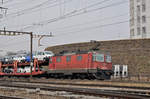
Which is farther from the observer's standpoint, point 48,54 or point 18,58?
point 18,58

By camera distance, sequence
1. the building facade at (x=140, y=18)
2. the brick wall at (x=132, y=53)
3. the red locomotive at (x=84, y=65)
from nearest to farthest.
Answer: the red locomotive at (x=84, y=65) → the brick wall at (x=132, y=53) → the building facade at (x=140, y=18)

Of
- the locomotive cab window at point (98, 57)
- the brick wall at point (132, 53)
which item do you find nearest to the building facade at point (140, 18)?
the brick wall at point (132, 53)

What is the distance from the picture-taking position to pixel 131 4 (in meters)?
86.7

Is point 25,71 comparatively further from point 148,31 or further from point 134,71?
point 148,31

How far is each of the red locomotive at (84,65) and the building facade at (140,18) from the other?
46.0 meters

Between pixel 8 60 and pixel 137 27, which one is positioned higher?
pixel 137 27

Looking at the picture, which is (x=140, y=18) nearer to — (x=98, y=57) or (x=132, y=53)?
(x=132, y=53)

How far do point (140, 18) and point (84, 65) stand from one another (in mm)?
53635

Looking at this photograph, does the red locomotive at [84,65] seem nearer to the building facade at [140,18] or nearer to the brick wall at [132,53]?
the brick wall at [132,53]

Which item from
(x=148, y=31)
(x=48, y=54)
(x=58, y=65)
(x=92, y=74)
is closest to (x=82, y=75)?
(x=92, y=74)

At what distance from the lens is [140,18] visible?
81562 mm

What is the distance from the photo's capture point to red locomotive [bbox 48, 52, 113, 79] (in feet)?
103

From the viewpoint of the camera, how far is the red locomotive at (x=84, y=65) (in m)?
31.4

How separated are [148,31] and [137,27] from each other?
17.2 ft
